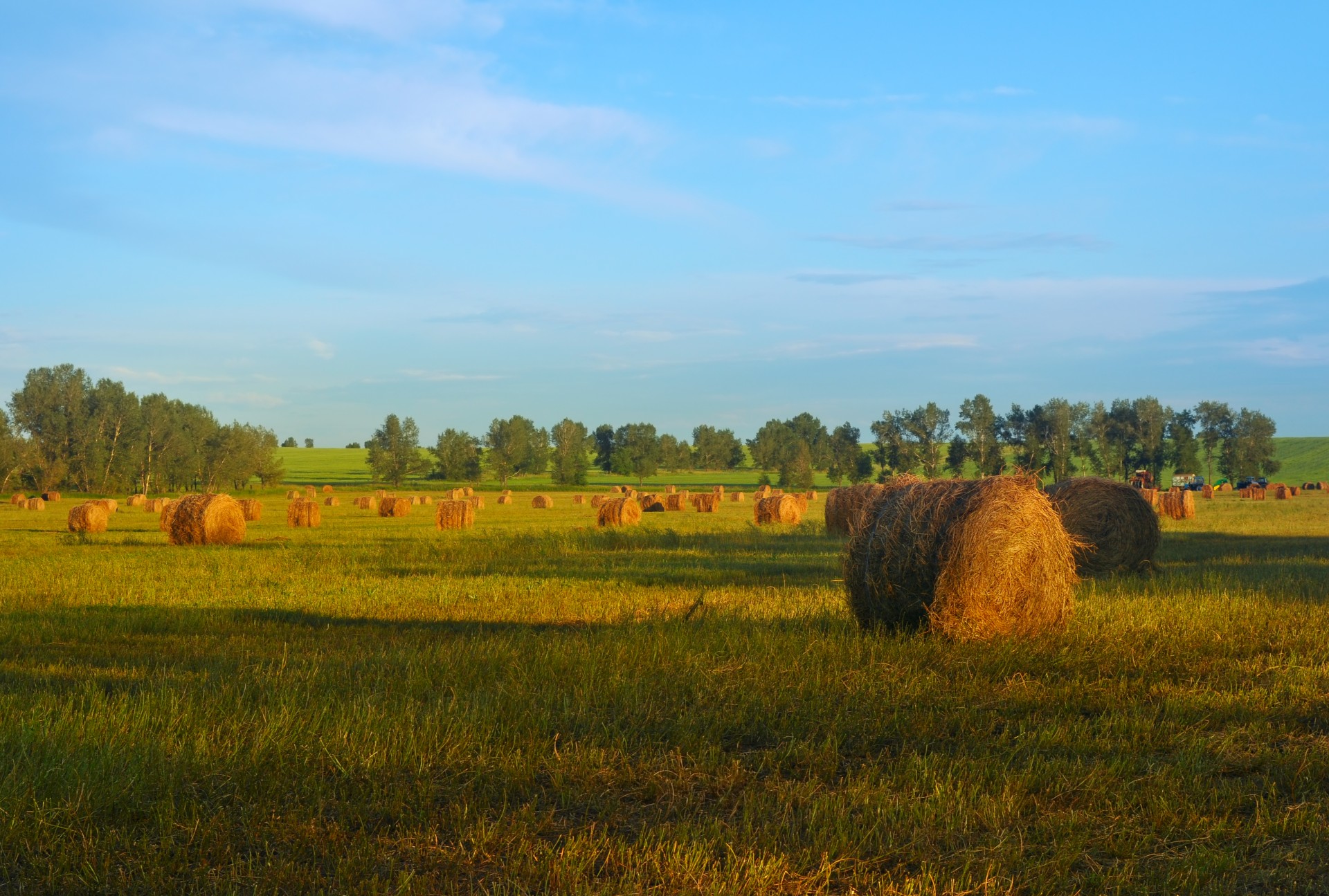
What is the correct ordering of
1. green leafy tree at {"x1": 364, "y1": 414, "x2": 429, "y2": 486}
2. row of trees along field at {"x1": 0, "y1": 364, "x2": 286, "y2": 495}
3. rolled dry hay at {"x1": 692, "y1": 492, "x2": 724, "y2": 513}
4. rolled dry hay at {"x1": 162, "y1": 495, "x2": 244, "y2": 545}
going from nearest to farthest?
rolled dry hay at {"x1": 162, "y1": 495, "x2": 244, "y2": 545}, rolled dry hay at {"x1": 692, "y1": 492, "x2": 724, "y2": 513}, row of trees along field at {"x1": 0, "y1": 364, "x2": 286, "y2": 495}, green leafy tree at {"x1": 364, "y1": 414, "x2": 429, "y2": 486}

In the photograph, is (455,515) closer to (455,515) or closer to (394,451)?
(455,515)

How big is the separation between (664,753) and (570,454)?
405 feet

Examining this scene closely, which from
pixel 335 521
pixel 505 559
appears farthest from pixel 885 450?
pixel 505 559

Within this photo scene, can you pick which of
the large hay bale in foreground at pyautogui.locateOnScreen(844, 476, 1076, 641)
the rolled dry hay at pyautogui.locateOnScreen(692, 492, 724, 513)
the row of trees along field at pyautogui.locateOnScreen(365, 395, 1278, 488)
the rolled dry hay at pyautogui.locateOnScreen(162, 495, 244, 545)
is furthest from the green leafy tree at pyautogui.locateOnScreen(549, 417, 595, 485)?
the large hay bale in foreground at pyautogui.locateOnScreen(844, 476, 1076, 641)

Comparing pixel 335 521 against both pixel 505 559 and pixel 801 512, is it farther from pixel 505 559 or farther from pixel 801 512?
pixel 505 559

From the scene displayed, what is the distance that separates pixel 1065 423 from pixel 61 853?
12047cm

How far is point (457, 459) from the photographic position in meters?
130

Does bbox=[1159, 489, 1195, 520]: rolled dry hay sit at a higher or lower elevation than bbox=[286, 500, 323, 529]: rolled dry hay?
higher

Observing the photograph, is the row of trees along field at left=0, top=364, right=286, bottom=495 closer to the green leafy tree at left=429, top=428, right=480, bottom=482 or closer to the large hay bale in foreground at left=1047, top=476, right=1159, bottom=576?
the green leafy tree at left=429, top=428, right=480, bottom=482

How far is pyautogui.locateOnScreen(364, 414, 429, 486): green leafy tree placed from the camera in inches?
4678

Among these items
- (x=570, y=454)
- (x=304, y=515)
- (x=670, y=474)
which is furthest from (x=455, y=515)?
(x=670, y=474)

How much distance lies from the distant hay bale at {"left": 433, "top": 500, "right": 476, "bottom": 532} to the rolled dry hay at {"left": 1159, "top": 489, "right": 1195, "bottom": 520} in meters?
26.8

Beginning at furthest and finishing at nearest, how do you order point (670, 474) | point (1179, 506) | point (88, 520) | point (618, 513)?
point (670, 474) < point (1179, 506) < point (618, 513) < point (88, 520)

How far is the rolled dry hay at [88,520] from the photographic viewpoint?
34.4m
